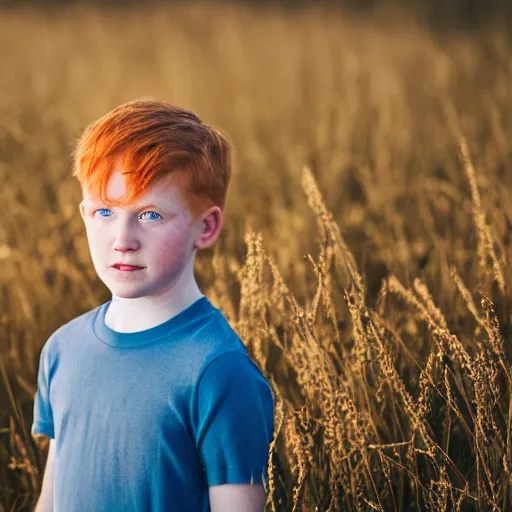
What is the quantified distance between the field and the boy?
0.32 feet

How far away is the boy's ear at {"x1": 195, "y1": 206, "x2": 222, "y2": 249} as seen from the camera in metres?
1.56

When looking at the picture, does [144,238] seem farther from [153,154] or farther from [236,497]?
[236,497]

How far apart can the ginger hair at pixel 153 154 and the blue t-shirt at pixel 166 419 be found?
0.68 feet

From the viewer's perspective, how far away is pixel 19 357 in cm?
249

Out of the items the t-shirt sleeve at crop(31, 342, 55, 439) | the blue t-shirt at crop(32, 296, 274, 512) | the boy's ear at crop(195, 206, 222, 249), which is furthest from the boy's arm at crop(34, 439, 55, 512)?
the boy's ear at crop(195, 206, 222, 249)

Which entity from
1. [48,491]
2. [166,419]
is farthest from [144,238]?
[48,491]

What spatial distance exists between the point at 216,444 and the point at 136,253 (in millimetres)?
331

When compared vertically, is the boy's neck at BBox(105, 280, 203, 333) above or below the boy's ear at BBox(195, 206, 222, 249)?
below

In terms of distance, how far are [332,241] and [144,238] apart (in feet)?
3.28

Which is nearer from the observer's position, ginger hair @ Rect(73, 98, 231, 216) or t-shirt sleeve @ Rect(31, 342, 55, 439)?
ginger hair @ Rect(73, 98, 231, 216)

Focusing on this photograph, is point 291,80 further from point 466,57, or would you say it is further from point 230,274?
point 230,274

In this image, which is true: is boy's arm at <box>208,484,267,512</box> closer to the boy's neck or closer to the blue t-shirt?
the blue t-shirt

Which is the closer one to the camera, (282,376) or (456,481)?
(456,481)

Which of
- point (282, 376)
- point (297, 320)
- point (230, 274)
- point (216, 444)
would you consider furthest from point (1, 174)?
point (216, 444)
